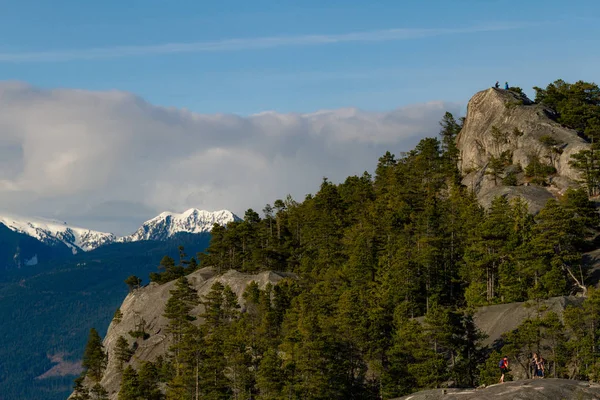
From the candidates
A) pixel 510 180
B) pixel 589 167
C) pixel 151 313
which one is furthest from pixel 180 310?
pixel 589 167

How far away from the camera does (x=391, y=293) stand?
119 metres

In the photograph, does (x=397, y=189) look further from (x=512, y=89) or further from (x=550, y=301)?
(x=550, y=301)

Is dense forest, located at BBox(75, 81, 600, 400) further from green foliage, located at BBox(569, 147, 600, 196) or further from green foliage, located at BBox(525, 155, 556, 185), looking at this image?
green foliage, located at BBox(525, 155, 556, 185)

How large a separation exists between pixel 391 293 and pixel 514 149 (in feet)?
193

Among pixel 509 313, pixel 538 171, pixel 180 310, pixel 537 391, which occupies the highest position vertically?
pixel 538 171

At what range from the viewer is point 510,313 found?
101m

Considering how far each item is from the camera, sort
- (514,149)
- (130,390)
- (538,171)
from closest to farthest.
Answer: (130,390)
(538,171)
(514,149)

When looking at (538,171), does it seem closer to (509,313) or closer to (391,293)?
(391,293)

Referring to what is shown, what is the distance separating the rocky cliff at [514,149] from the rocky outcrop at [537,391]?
2825 inches

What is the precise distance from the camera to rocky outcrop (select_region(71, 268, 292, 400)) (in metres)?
157

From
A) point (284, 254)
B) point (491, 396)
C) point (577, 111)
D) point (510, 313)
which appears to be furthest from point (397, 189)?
point (491, 396)

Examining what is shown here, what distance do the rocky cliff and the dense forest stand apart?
4.03m

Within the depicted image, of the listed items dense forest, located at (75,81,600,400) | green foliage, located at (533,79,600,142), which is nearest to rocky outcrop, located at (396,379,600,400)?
dense forest, located at (75,81,600,400)

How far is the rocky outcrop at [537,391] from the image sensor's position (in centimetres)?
5788
